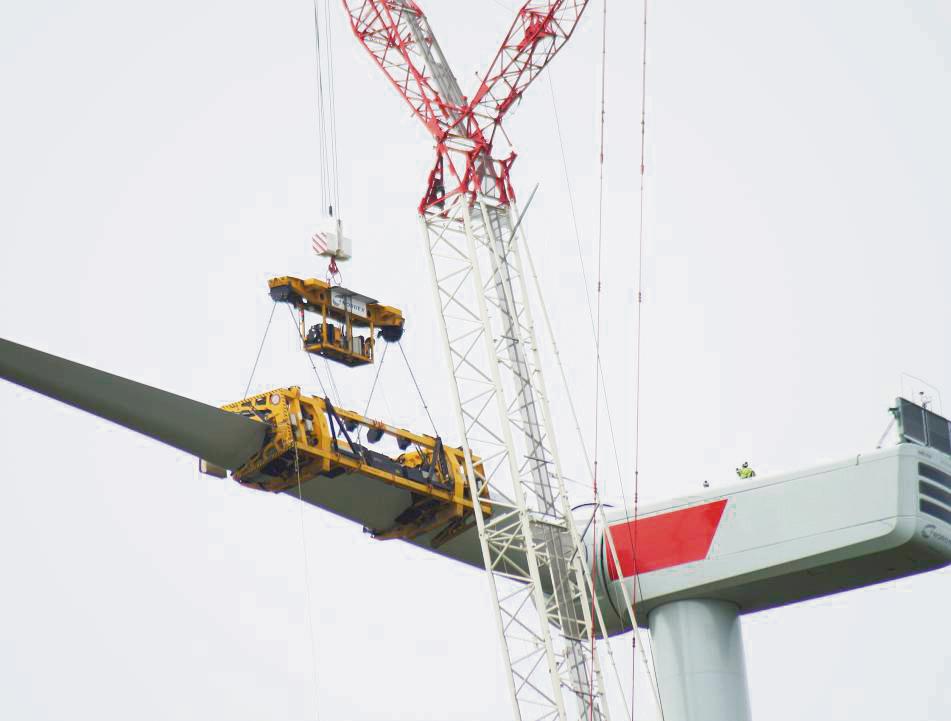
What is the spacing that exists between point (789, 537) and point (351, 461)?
46.4 feet

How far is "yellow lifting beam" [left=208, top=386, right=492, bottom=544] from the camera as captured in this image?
5841 cm

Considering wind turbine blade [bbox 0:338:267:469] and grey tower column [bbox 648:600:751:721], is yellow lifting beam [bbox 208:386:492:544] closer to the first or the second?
wind turbine blade [bbox 0:338:267:469]

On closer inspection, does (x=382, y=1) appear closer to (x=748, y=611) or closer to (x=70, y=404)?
(x=70, y=404)

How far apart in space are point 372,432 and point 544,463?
6.47 m

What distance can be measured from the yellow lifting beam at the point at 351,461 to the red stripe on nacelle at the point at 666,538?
6202 mm

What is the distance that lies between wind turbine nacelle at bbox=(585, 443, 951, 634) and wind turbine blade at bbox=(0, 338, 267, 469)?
1404cm

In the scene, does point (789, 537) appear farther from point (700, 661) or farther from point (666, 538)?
point (700, 661)

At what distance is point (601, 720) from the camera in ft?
204

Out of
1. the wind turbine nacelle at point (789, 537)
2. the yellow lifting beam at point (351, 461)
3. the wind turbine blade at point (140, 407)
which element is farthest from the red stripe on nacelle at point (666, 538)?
the wind turbine blade at point (140, 407)

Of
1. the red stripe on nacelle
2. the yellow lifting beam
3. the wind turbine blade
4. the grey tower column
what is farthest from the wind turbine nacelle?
the wind turbine blade

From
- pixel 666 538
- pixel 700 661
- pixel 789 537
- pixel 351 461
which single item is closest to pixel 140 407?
pixel 351 461

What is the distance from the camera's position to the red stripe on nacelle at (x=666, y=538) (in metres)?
65.4

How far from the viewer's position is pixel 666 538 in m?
66.2

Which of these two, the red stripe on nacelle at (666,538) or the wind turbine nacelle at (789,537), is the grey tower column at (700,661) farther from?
the red stripe on nacelle at (666,538)
